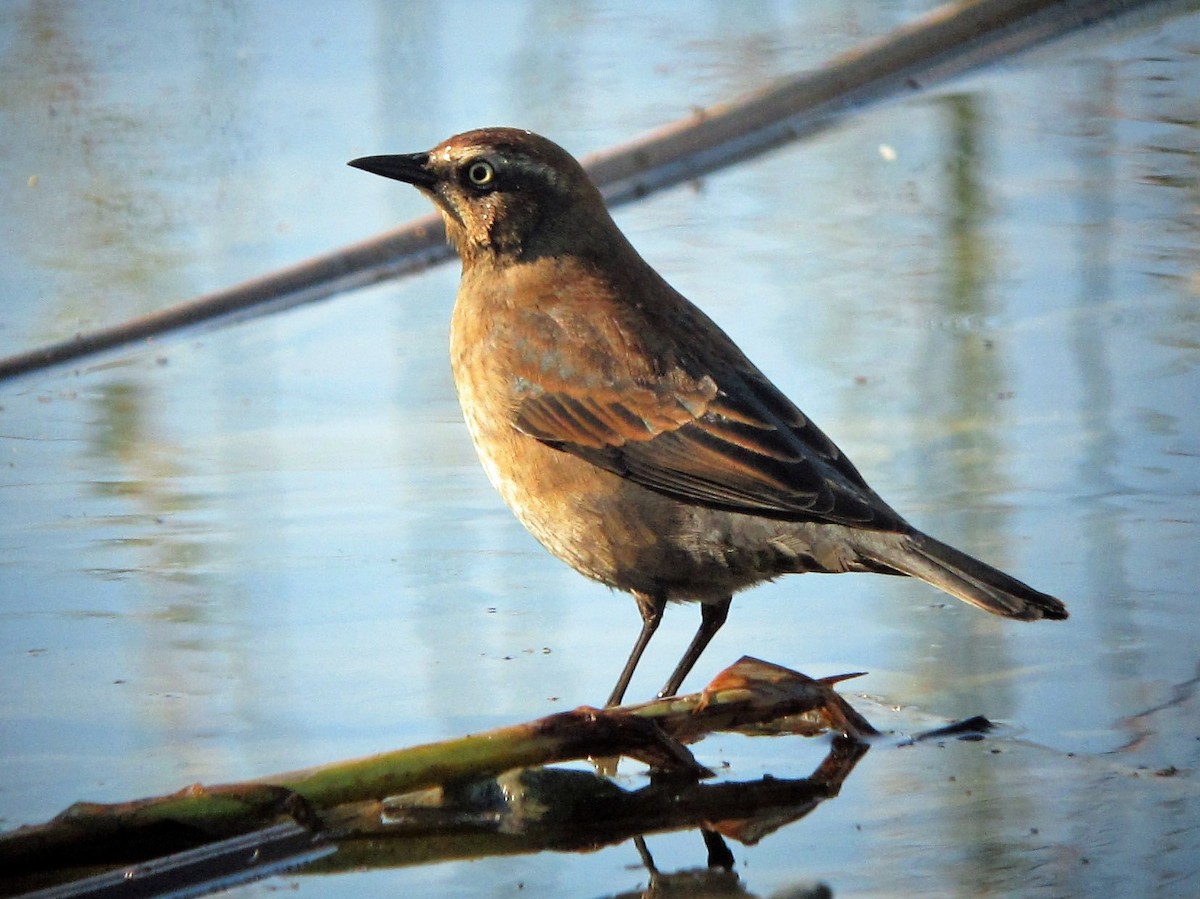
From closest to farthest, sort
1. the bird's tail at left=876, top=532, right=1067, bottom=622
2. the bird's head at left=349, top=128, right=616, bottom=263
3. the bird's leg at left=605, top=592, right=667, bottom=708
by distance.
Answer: the bird's tail at left=876, top=532, right=1067, bottom=622 → the bird's leg at left=605, top=592, right=667, bottom=708 → the bird's head at left=349, top=128, right=616, bottom=263

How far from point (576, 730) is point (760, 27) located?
25.4 ft

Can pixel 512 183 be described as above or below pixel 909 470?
above

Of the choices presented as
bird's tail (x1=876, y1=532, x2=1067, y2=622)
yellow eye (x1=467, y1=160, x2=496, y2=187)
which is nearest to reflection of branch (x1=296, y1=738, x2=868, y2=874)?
bird's tail (x1=876, y1=532, x2=1067, y2=622)

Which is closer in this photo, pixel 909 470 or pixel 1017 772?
pixel 1017 772

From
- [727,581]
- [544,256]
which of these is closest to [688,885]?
[727,581]

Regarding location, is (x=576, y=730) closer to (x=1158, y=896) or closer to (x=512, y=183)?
(x=1158, y=896)

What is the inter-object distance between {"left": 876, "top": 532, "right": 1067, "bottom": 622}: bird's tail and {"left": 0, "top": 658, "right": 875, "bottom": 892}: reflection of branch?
337mm

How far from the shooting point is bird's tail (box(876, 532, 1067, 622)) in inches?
156

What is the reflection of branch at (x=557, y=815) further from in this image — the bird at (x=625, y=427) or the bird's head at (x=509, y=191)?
the bird's head at (x=509, y=191)

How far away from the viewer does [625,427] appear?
4.67 meters

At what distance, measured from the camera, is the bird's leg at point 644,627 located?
425 cm

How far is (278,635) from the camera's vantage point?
176 inches

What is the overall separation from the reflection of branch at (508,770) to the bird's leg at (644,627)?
309 millimetres

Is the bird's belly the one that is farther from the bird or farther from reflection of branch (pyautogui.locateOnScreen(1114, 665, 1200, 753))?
reflection of branch (pyautogui.locateOnScreen(1114, 665, 1200, 753))
